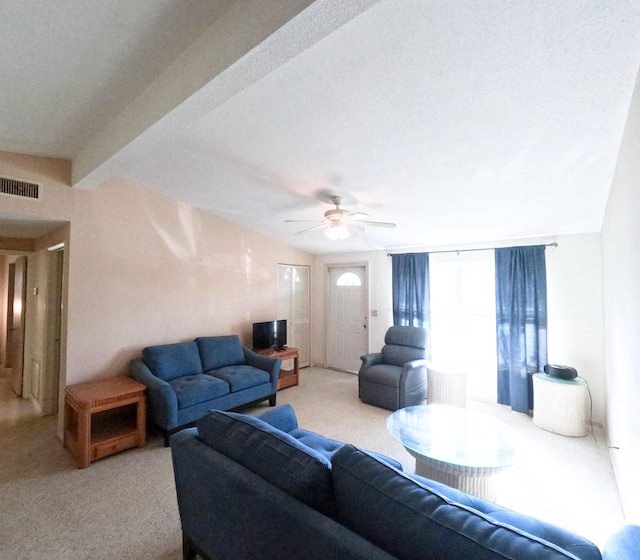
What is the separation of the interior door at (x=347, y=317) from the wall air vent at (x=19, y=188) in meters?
4.19

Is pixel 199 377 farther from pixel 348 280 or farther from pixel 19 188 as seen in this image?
pixel 348 280

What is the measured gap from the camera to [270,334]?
4.65m

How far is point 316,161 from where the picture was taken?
2.42m

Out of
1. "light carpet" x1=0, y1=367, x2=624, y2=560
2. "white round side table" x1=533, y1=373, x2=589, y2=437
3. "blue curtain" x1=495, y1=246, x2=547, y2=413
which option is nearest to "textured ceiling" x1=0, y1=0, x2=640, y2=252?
"blue curtain" x1=495, y1=246, x2=547, y2=413

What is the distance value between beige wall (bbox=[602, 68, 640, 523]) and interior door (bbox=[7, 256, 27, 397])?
636 cm

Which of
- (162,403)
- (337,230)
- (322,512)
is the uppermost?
(337,230)

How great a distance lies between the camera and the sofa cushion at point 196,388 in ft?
9.69

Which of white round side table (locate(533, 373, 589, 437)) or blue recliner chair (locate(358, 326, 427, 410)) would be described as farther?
blue recliner chair (locate(358, 326, 427, 410))

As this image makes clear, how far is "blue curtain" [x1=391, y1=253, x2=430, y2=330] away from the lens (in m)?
4.52

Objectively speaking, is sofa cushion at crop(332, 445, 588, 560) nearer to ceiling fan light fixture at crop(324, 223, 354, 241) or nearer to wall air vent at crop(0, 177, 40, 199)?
ceiling fan light fixture at crop(324, 223, 354, 241)

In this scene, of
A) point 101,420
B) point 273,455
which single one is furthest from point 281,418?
point 101,420

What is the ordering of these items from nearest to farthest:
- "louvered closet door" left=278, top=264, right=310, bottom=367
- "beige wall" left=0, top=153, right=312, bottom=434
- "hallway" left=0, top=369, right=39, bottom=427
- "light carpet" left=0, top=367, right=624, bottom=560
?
"light carpet" left=0, top=367, right=624, bottom=560
"beige wall" left=0, top=153, right=312, bottom=434
"hallway" left=0, top=369, right=39, bottom=427
"louvered closet door" left=278, top=264, right=310, bottom=367

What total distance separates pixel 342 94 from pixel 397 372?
3.20m

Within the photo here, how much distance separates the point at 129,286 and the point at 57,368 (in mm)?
1429
